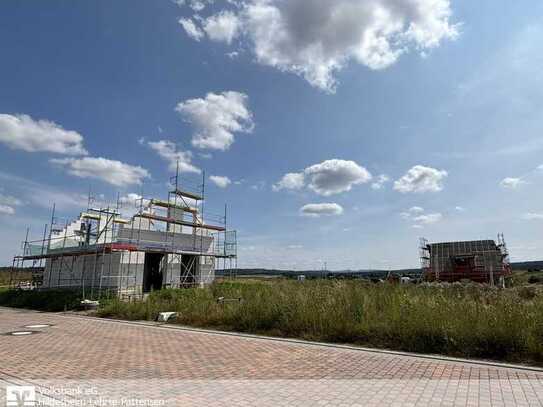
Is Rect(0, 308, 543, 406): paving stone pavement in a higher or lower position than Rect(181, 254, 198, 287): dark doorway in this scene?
lower

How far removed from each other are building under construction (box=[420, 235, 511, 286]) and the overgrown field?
90.8 ft

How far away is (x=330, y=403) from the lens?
16.2ft

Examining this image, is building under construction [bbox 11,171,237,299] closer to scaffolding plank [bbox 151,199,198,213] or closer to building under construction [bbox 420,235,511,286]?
scaffolding plank [bbox 151,199,198,213]

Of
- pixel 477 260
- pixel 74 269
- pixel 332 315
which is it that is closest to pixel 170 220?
pixel 74 269

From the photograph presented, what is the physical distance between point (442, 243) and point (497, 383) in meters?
41.3

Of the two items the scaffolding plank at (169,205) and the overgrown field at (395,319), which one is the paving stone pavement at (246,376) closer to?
the overgrown field at (395,319)

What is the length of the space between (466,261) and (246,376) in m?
38.7

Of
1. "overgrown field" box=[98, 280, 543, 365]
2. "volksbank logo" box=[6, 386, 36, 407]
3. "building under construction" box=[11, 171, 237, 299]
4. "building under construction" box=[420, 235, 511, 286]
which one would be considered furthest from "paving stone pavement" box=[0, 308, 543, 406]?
"building under construction" box=[420, 235, 511, 286]

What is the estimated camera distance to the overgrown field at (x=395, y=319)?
24.7ft

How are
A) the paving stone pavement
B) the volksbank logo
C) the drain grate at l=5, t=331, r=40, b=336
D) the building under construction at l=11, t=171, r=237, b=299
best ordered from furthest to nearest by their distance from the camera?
the building under construction at l=11, t=171, r=237, b=299
the drain grate at l=5, t=331, r=40, b=336
the paving stone pavement
the volksbank logo

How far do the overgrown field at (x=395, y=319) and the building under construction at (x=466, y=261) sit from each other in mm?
27681

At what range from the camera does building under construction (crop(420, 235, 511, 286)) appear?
35.6 m

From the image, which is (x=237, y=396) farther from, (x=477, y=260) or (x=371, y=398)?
(x=477, y=260)

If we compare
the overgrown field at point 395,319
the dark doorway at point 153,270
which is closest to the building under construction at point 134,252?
the dark doorway at point 153,270
